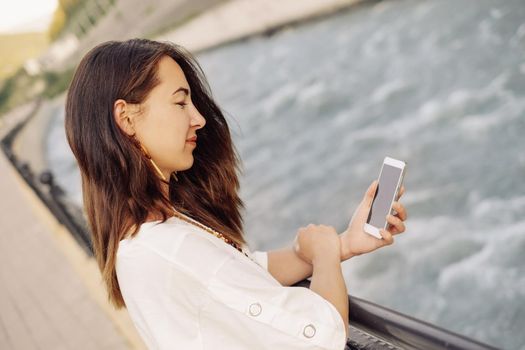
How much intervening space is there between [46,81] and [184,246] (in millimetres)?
40567

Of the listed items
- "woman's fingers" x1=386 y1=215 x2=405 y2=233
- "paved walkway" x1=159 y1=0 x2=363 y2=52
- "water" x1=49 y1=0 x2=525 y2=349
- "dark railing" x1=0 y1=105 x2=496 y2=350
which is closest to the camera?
"dark railing" x1=0 y1=105 x2=496 y2=350

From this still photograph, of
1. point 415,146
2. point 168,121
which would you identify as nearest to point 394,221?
point 168,121

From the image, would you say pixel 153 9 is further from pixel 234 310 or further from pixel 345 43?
pixel 234 310

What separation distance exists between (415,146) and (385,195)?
808 centimetres

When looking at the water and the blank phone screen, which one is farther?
the water

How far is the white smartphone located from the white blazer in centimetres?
26

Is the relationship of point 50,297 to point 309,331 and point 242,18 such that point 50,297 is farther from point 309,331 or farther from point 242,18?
point 242,18

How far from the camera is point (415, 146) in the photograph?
9023mm

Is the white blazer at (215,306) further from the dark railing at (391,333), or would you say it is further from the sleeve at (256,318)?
the dark railing at (391,333)

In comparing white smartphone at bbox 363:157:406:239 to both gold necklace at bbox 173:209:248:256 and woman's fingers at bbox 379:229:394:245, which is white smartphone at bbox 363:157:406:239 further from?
gold necklace at bbox 173:209:248:256

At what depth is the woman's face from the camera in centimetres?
124

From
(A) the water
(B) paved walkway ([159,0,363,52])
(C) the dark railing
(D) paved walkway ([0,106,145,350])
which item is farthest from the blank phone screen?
(B) paved walkway ([159,0,363,52])

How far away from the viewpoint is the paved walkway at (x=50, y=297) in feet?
11.4

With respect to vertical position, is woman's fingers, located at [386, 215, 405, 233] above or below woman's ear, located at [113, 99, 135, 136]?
below
